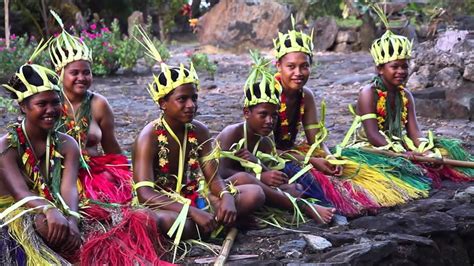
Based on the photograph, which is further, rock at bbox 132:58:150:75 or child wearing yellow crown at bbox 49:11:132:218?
rock at bbox 132:58:150:75

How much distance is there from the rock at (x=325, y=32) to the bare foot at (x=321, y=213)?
11761 millimetres

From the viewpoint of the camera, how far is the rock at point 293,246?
10.5 ft

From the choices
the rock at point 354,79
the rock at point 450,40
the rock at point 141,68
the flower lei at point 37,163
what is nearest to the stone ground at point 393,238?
the flower lei at point 37,163

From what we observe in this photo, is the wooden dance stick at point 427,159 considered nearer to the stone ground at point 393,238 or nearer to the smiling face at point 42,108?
the stone ground at point 393,238

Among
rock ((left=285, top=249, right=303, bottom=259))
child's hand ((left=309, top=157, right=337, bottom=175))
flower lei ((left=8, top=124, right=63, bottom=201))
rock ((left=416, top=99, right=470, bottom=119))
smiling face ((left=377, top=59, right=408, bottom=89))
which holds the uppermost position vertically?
smiling face ((left=377, top=59, right=408, bottom=89))

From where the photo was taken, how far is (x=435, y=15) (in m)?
12.0

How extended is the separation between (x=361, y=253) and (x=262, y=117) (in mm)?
975

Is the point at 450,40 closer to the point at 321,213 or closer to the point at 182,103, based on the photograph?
the point at 321,213

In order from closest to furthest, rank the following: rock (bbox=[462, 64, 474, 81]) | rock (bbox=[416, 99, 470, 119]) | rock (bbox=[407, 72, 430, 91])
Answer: rock (bbox=[416, 99, 470, 119]) < rock (bbox=[462, 64, 474, 81]) < rock (bbox=[407, 72, 430, 91])

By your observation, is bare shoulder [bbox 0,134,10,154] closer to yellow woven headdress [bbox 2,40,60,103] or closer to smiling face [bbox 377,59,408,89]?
yellow woven headdress [bbox 2,40,60,103]

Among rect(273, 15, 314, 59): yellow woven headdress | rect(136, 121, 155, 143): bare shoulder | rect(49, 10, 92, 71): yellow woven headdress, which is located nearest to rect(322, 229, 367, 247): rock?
rect(136, 121, 155, 143): bare shoulder

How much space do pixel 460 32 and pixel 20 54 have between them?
19.3ft

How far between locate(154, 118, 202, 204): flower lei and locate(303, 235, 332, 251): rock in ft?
1.97

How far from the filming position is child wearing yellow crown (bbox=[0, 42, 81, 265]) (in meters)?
2.97
